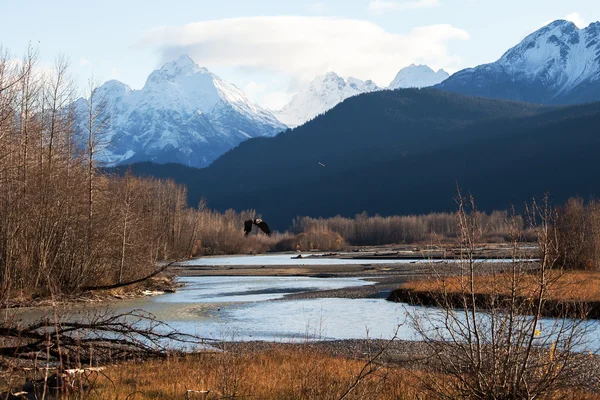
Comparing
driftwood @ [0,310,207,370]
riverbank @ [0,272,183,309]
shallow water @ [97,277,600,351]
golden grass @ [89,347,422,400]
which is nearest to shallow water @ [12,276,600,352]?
shallow water @ [97,277,600,351]

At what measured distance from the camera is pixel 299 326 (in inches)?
1352

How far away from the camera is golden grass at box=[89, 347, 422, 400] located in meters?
13.6

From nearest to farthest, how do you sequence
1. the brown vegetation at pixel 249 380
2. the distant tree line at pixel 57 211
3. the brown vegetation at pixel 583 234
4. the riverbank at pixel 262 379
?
the riverbank at pixel 262 379 < the brown vegetation at pixel 249 380 < the distant tree line at pixel 57 211 < the brown vegetation at pixel 583 234

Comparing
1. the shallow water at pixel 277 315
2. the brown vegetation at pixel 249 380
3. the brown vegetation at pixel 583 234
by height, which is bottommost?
the shallow water at pixel 277 315

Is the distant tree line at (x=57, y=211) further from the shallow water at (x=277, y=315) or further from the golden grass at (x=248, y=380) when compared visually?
the golden grass at (x=248, y=380)

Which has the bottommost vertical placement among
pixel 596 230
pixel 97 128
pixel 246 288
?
pixel 246 288

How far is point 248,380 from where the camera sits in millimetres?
15961

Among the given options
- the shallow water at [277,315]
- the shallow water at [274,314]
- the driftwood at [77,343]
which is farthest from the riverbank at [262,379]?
the shallow water at [277,315]

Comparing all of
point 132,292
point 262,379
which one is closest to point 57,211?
point 132,292

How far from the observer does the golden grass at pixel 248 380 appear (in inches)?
537

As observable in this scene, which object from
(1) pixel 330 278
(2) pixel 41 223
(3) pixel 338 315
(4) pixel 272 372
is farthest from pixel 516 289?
(1) pixel 330 278

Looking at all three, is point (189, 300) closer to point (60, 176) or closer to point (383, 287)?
point (60, 176)

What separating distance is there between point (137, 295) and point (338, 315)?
18511 mm

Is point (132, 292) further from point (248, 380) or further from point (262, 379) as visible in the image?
point (248, 380)
